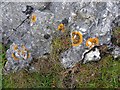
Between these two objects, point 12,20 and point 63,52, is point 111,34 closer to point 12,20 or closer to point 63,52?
point 63,52

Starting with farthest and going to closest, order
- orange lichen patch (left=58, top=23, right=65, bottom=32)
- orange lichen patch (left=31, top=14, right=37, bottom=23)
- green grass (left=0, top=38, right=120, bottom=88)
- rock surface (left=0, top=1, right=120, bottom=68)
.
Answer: orange lichen patch (left=31, top=14, right=37, bottom=23)
orange lichen patch (left=58, top=23, right=65, bottom=32)
rock surface (left=0, top=1, right=120, bottom=68)
green grass (left=0, top=38, right=120, bottom=88)

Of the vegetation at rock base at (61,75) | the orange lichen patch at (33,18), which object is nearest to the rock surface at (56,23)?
the orange lichen patch at (33,18)

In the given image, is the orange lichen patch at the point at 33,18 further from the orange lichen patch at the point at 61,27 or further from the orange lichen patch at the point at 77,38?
the orange lichen patch at the point at 77,38

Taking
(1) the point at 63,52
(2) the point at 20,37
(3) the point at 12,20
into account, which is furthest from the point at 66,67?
(3) the point at 12,20

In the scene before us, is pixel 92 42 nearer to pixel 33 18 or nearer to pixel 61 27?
pixel 61 27

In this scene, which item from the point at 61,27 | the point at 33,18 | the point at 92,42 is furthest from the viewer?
the point at 33,18

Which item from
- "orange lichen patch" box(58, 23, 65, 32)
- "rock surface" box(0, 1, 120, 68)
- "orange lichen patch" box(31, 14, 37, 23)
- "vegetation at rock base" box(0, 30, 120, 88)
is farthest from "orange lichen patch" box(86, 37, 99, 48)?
"orange lichen patch" box(31, 14, 37, 23)

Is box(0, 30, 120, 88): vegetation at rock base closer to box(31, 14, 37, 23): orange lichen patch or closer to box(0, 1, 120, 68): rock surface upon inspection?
box(0, 1, 120, 68): rock surface

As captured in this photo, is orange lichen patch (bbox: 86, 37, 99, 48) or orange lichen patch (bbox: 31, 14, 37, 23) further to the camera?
orange lichen patch (bbox: 31, 14, 37, 23)

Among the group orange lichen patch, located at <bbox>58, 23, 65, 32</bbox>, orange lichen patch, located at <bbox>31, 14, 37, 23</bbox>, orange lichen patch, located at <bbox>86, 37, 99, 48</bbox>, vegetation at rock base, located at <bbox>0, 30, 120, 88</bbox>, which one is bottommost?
vegetation at rock base, located at <bbox>0, 30, 120, 88</bbox>

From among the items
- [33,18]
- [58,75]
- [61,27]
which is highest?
[33,18]

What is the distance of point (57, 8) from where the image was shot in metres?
5.15

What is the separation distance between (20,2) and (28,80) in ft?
4.14

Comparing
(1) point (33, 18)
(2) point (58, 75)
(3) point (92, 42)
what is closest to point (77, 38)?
(3) point (92, 42)
